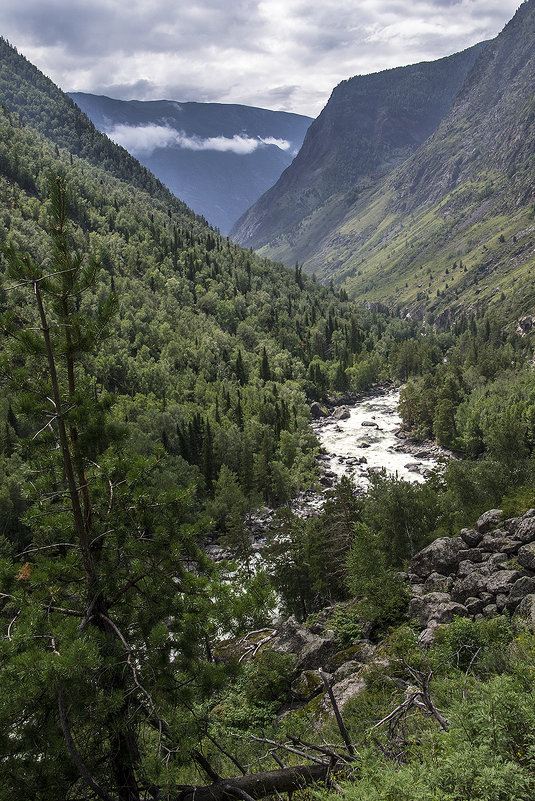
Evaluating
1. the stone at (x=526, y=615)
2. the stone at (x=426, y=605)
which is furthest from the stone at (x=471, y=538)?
the stone at (x=526, y=615)

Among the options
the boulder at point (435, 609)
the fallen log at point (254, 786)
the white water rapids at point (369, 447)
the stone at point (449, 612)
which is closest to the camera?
the fallen log at point (254, 786)

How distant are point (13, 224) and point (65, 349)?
169 metres

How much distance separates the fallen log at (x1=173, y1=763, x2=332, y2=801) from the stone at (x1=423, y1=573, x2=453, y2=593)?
68.0 feet

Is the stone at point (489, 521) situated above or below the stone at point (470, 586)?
above

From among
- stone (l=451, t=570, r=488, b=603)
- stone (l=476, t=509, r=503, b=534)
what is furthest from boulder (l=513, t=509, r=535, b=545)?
stone (l=476, t=509, r=503, b=534)

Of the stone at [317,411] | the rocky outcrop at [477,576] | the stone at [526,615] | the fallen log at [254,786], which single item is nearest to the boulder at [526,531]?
the rocky outcrop at [477,576]

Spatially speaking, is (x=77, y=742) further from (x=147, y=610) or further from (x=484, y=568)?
(x=484, y=568)

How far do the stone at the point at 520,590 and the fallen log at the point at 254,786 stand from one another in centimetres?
1595

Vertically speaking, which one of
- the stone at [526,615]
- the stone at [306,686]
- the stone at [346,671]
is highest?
the stone at [526,615]

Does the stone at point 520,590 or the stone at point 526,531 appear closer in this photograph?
the stone at point 520,590

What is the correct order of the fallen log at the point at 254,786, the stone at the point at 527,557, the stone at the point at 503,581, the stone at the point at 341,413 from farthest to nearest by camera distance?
the stone at the point at 341,413, the stone at the point at 527,557, the stone at the point at 503,581, the fallen log at the point at 254,786

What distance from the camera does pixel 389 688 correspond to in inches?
704

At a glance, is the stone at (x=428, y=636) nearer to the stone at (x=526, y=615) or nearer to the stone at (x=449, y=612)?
the stone at (x=449, y=612)

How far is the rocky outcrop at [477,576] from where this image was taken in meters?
21.4
